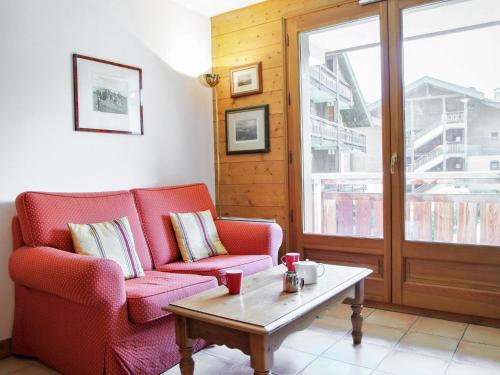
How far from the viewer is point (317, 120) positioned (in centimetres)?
→ 338

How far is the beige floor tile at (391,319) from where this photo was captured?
8.96 ft

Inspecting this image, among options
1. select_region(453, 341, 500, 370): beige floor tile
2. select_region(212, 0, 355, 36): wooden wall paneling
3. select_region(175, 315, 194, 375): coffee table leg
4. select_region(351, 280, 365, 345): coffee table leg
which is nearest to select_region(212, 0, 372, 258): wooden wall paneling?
select_region(212, 0, 355, 36): wooden wall paneling

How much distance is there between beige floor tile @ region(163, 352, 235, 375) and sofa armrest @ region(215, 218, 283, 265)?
852mm

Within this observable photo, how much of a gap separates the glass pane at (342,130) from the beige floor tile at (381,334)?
69 centimetres

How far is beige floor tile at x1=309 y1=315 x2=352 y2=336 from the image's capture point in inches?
103

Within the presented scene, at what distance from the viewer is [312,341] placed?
97.1 inches

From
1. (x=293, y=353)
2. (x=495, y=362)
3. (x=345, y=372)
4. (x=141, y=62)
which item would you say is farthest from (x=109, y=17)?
(x=495, y=362)

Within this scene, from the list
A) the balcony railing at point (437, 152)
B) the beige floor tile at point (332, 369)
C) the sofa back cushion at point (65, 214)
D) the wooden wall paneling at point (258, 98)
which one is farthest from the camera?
the wooden wall paneling at point (258, 98)

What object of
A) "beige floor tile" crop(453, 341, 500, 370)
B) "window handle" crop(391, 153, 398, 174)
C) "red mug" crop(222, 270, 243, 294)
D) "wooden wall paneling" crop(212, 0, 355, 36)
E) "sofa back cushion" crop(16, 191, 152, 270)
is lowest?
"beige floor tile" crop(453, 341, 500, 370)

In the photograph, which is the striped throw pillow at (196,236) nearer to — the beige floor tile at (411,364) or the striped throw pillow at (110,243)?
the striped throw pillow at (110,243)

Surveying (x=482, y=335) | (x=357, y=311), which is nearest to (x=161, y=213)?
(x=357, y=311)

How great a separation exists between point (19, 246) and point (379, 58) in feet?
8.60

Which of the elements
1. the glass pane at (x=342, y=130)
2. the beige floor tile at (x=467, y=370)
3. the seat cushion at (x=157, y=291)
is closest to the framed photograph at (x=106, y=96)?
the seat cushion at (x=157, y=291)

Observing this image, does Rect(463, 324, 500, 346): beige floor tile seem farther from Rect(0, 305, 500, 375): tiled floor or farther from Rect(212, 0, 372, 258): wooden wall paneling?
Rect(212, 0, 372, 258): wooden wall paneling
